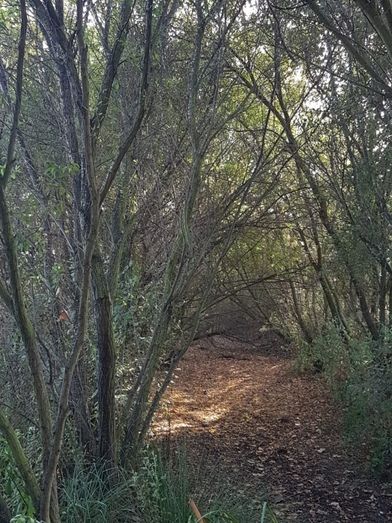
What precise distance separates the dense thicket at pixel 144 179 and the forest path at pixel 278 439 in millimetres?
585

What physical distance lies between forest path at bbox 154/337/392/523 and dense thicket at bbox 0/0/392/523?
585mm

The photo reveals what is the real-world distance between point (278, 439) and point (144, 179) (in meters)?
3.53

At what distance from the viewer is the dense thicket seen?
326cm

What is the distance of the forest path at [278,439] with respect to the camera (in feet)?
14.9

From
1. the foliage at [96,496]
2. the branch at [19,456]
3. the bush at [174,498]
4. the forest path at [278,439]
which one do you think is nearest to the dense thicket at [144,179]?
the branch at [19,456]

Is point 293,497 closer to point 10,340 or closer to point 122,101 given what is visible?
point 10,340

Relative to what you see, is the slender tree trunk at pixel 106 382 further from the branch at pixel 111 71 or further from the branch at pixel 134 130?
the branch at pixel 134 130

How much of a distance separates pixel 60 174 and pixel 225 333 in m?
11.8

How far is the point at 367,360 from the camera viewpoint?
5.29m

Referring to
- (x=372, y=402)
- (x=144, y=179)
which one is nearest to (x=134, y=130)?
(x=144, y=179)

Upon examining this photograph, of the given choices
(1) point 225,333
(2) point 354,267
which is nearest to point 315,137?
(2) point 354,267

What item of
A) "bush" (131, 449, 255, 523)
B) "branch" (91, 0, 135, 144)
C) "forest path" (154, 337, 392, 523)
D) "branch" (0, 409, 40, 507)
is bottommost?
"forest path" (154, 337, 392, 523)

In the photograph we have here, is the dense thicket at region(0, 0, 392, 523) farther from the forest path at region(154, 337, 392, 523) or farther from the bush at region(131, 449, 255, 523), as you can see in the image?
the forest path at region(154, 337, 392, 523)

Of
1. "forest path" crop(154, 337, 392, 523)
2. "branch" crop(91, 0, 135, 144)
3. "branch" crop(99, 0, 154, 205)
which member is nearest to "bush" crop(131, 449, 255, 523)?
"forest path" crop(154, 337, 392, 523)
